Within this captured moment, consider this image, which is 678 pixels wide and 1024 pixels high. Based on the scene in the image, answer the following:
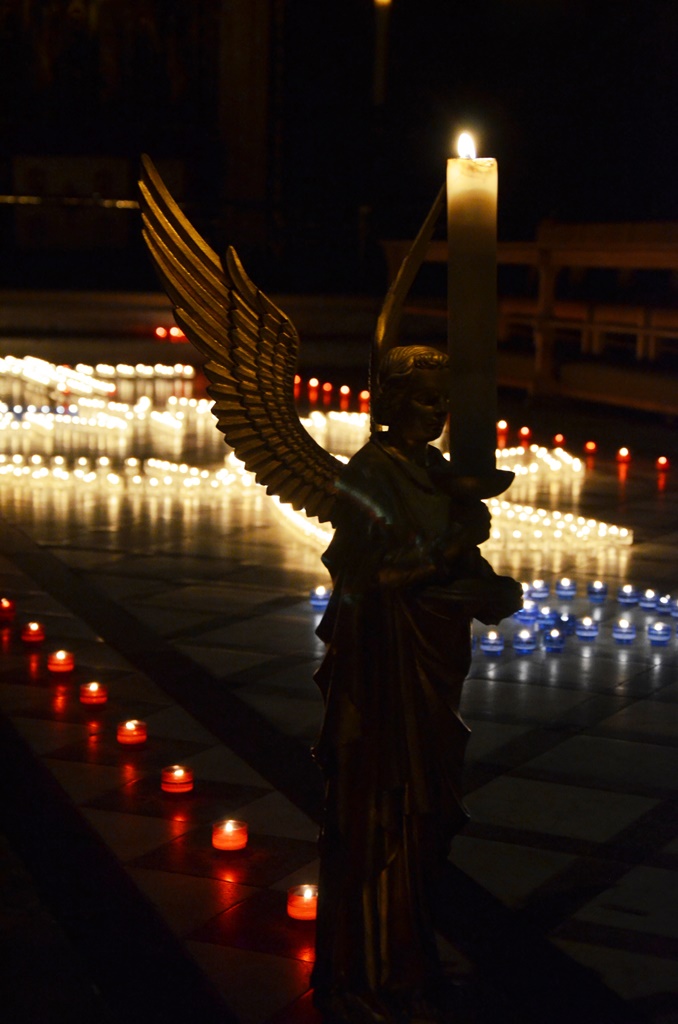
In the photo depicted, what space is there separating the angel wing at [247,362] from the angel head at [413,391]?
40 cm

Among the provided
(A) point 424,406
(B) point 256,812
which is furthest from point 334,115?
(A) point 424,406

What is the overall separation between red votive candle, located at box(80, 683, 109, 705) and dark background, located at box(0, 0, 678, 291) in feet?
51.0

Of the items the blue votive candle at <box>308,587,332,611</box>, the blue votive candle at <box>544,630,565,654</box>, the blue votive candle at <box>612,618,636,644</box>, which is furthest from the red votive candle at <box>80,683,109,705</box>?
the blue votive candle at <box>612,618,636,644</box>

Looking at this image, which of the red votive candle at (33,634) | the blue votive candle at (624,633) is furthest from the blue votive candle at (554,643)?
the red votive candle at (33,634)

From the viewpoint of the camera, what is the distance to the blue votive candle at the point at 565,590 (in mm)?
8281

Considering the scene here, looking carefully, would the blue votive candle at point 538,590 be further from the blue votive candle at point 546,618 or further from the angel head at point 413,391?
the angel head at point 413,391

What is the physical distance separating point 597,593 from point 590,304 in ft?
30.3

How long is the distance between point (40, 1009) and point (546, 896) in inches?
59.9

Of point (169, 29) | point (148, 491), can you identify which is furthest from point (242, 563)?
point (169, 29)

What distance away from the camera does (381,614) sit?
10.8 ft

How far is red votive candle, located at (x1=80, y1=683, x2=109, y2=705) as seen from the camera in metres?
6.28

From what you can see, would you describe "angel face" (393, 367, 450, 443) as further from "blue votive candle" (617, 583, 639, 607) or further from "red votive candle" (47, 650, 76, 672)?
"blue votive candle" (617, 583, 639, 607)

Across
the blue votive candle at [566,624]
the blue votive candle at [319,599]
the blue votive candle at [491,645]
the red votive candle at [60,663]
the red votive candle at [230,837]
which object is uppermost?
the blue votive candle at [319,599]

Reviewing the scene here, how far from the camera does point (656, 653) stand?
723 centimetres
